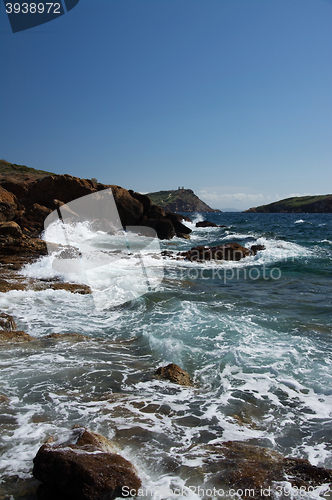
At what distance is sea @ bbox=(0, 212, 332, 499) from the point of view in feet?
9.91

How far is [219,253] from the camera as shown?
18.0 m

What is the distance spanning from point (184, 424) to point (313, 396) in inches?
81.7

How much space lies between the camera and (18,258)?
1182 cm

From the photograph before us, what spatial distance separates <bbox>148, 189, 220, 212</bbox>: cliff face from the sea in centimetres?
15573

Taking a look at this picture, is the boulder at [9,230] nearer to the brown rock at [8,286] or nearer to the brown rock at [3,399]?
the brown rock at [8,286]

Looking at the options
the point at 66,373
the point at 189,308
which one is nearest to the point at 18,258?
the point at 189,308

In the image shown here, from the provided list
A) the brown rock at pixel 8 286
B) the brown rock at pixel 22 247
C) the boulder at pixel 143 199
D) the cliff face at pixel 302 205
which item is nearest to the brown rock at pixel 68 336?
the brown rock at pixel 8 286

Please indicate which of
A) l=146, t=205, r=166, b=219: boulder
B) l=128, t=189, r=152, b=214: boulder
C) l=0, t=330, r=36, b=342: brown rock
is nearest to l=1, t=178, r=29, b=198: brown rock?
l=128, t=189, r=152, b=214: boulder

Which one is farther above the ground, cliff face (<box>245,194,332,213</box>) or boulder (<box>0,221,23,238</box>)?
cliff face (<box>245,194,332,213</box>)

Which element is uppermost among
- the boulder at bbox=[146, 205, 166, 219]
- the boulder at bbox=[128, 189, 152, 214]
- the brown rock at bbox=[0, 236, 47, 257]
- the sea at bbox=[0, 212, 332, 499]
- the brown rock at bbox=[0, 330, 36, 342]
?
the boulder at bbox=[128, 189, 152, 214]

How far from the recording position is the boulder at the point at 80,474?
7.17ft

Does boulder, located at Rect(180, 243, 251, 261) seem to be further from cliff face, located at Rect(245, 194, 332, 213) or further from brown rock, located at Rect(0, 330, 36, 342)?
cliff face, located at Rect(245, 194, 332, 213)

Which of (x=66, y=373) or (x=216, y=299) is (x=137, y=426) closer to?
(x=66, y=373)

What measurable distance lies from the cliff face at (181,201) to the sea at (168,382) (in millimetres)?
155733
